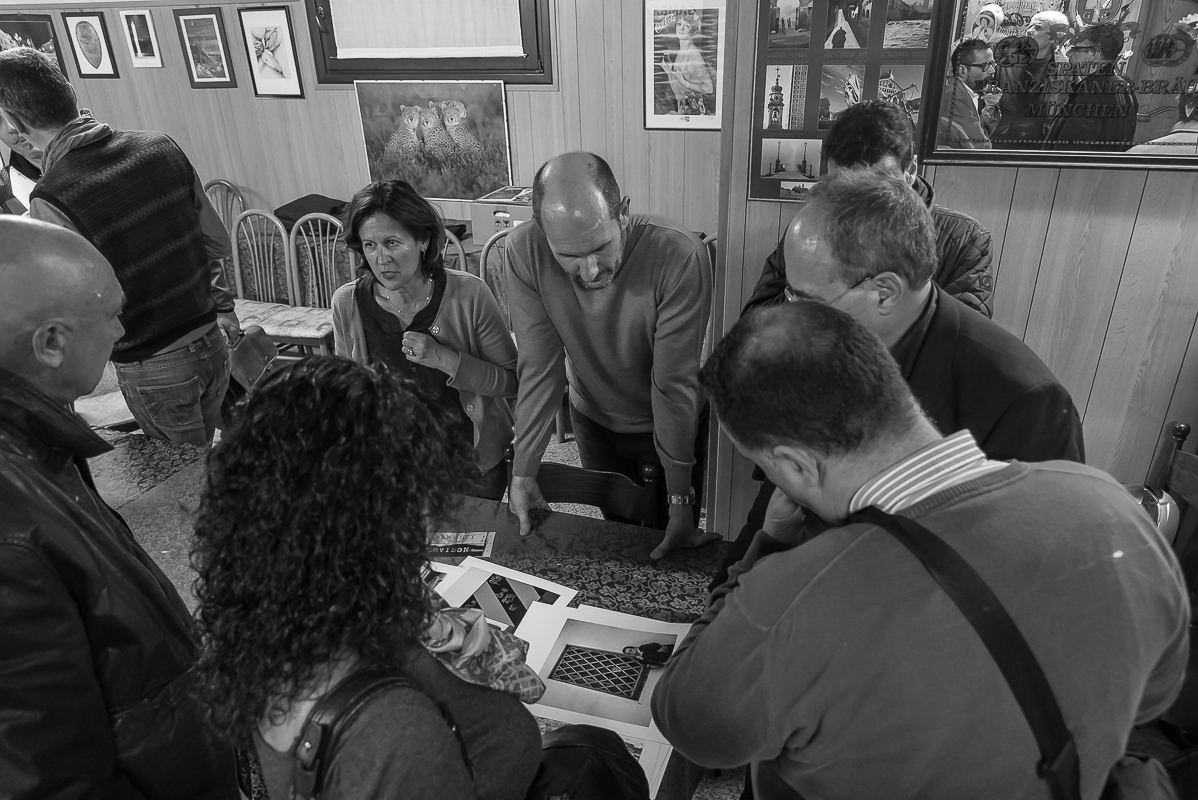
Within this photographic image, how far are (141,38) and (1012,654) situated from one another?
6.01 meters

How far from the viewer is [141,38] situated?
4.78 metres

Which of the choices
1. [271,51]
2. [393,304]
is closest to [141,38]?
[271,51]

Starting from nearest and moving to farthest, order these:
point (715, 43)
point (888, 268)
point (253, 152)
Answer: point (888, 268)
point (715, 43)
point (253, 152)

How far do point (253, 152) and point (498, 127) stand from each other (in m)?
1.89

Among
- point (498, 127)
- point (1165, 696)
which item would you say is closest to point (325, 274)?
point (498, 127)

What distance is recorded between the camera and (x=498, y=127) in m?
4.31

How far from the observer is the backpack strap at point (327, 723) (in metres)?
0.69

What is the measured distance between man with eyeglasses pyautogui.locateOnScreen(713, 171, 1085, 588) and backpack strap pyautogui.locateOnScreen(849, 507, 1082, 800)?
0.55 m

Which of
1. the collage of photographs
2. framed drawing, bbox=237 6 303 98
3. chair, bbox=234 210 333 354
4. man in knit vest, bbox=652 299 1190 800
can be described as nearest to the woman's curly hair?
man in knit vest, bbox=652 299 1190 800

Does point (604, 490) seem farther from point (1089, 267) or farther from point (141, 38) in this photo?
point (141, 38)

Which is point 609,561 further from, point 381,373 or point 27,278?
point 27,278

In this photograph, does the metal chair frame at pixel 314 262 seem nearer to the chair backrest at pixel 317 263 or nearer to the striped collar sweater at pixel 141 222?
the chair backrest at pixel 317 263

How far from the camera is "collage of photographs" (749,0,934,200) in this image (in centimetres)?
198

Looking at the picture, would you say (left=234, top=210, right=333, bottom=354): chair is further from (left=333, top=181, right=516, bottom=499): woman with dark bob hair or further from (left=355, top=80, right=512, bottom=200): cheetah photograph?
(left=333, top=181, right=516, bottom=499): woman with dark bob hair
